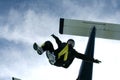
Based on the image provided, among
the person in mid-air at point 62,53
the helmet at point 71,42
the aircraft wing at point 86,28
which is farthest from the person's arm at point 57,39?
the aircraft wing at point 86,28

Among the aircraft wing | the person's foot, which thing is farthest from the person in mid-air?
the aircraft wing

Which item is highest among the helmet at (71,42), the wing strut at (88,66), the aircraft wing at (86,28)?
the aircraft wing at (86,28)

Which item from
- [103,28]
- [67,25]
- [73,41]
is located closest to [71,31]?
[67,25]

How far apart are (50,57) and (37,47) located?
703 millimetres

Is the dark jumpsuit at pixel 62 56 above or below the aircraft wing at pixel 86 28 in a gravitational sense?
below

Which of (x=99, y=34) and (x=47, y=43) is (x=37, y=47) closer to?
(x=47, y=43)

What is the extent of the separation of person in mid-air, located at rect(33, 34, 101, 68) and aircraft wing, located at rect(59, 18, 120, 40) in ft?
8.68

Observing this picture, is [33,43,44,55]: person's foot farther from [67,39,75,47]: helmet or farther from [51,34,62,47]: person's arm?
[67,39,75,47]: helmet

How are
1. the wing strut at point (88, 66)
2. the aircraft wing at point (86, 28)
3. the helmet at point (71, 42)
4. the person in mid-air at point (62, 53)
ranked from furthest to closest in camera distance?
1. the aircraft wing at point (86, 28)
2. the wing strut at point (88, 66)
3. the helmet at point (71, 42)
4. the person in mid-air at point (62, 53)

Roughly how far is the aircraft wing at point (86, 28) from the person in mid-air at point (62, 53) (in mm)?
2645

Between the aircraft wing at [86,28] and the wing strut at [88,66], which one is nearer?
the wing strut at [88,66]

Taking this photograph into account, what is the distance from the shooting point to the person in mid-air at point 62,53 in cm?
1672

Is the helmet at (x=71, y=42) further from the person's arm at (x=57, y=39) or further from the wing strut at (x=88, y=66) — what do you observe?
the wing strut at (x=88, y=66)

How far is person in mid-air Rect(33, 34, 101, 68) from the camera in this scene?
16719 millimetres
